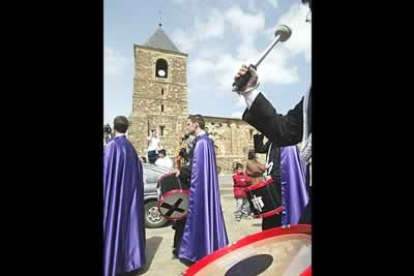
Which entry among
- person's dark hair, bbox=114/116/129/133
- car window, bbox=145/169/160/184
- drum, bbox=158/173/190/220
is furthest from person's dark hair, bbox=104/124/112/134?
drum, bbox=158/173/190/220

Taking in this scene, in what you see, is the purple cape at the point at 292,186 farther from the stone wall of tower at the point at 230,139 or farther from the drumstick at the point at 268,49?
the drumstick at the point at 268,49

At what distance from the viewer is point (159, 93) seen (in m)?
2.06

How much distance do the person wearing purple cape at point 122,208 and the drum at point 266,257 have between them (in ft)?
1.33

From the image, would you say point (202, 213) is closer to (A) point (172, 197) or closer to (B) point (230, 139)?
(A) point (172, 197)

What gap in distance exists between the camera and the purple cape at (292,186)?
2113 mm

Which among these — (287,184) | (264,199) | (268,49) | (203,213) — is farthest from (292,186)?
(268,49)

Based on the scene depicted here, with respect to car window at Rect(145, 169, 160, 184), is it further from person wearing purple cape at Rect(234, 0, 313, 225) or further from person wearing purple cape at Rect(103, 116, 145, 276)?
person wearing purple cape at Rect(234, 0, 313, 225)

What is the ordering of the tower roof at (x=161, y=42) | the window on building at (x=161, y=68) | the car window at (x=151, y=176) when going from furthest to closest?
the car window at (x=151, y=176) → the window on building at (x=161, y=68) → the tower roof at (x=161, y=42)

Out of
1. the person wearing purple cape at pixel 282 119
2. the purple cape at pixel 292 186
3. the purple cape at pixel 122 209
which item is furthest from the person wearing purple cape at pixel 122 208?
the purple cape at pixel 292 186

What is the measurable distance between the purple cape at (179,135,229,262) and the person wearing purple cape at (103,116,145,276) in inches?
15.3

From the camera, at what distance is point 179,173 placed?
2271 mm

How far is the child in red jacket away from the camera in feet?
7.33
